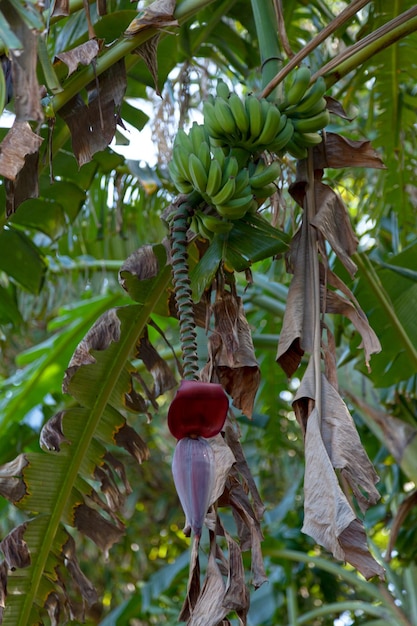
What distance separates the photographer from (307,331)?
761 mm

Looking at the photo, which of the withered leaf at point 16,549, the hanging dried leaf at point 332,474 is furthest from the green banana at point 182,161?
the withered leaf at point 16,549

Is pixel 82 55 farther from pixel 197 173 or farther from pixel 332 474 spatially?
pixel 332 474

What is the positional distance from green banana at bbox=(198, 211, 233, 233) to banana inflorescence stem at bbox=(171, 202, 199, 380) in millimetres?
16

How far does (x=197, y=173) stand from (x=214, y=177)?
0.08 ft

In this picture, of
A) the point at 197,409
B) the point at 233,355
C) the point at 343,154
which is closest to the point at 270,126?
the point at 343,154

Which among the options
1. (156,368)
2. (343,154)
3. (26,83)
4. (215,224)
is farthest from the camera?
(156,368)

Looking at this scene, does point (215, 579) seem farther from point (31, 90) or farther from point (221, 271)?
point (31, 90)

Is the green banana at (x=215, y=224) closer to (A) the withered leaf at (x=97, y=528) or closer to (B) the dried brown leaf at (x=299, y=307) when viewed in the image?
(B) the dried brown leaf at (x=299, y=307)

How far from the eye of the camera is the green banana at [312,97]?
2.64ft

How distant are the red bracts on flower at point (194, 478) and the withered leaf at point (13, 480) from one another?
0.43 m

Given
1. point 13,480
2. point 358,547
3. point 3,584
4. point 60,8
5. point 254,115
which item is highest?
point 60,8

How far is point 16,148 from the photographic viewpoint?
0.61 m

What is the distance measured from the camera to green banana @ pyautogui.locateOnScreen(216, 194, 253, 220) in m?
0.74

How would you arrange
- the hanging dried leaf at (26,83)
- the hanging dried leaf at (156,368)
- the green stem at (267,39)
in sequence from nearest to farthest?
1. the hanging dried leaf at (26,83)
2. the green stem at (267,39)
3. the hanging dried leaf at (156,368)
